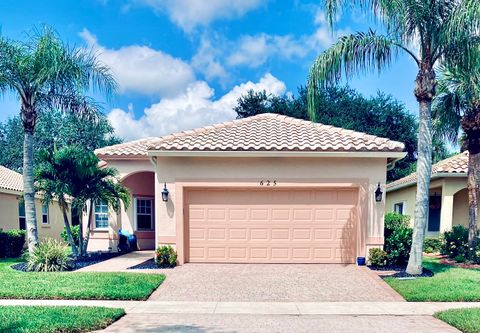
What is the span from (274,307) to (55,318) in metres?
4.17

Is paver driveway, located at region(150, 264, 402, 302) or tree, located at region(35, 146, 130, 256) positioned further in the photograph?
Answer: tree, located at region(35, 146, 130, 256)

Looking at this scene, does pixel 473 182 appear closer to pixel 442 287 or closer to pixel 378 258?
pixel 378 258

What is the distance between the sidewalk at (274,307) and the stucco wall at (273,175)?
3.38 metres

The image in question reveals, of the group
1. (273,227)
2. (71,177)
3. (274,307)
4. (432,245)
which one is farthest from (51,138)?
(432,245)

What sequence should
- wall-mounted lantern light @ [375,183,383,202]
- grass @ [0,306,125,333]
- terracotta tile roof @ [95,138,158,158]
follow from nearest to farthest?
grass @ [0,306,125,333]
wall-mounted lantern light @ [375,183,383,202]
terracotta tile roof @ [95,138,158,158]

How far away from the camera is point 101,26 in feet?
41.4

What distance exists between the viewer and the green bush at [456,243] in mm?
12070

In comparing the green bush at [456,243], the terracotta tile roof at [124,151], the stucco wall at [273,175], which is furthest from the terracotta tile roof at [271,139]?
the green bush at [456,243]

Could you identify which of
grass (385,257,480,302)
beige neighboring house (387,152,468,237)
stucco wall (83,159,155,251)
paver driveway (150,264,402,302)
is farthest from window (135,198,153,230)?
beige neighboring house (387,152,468,237)

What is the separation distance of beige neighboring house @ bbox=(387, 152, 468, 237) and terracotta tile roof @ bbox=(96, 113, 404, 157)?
537cm

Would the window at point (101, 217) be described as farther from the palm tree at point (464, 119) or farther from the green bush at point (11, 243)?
the palm tree at point (464, 119)

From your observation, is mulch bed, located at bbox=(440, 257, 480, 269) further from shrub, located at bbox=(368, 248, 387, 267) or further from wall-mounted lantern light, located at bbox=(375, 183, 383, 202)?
wall-mounted lantern light, located at bbox=(375, 183, 383, 202)

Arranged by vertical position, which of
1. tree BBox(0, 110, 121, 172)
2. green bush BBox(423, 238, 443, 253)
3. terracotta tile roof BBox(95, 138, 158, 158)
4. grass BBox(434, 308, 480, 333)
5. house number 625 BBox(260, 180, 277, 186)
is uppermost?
tree BBox(0, 110, 121, 172)

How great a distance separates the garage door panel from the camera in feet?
34.3
